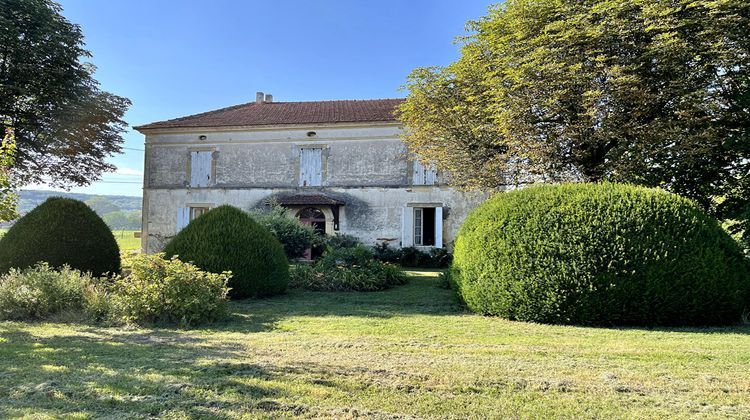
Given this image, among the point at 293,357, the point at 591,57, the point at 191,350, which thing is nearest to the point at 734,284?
the point at 591,57

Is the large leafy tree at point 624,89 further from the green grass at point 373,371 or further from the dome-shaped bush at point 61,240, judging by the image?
the dome-shaped bush at point 61,240

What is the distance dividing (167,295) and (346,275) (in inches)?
185

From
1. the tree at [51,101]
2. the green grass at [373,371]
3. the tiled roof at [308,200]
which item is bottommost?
the green grass at [373,371]

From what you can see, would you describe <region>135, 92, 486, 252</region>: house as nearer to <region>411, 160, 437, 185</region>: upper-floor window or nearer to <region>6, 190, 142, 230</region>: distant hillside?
<region>411, 160, 437, 185</region>: upper-floor window

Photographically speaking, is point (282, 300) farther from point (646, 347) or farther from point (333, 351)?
point (646, 347)

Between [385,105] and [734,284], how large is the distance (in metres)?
16.2

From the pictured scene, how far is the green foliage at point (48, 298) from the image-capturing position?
645 cm

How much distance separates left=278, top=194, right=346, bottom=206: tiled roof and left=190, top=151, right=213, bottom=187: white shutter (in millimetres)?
3825

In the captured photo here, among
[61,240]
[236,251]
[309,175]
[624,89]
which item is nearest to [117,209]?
[309,175]

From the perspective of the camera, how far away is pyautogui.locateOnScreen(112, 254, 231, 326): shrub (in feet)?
20.3

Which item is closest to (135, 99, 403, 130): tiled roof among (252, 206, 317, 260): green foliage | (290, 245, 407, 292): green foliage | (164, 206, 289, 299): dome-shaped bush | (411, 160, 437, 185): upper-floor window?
(411, 160, 437, 185): upper-floor window

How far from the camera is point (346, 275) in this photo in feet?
34.0

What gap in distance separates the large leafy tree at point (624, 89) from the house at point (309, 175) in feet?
25.1

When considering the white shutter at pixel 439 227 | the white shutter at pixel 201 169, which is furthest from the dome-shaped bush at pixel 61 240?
the white shutter at pixel 439 227
